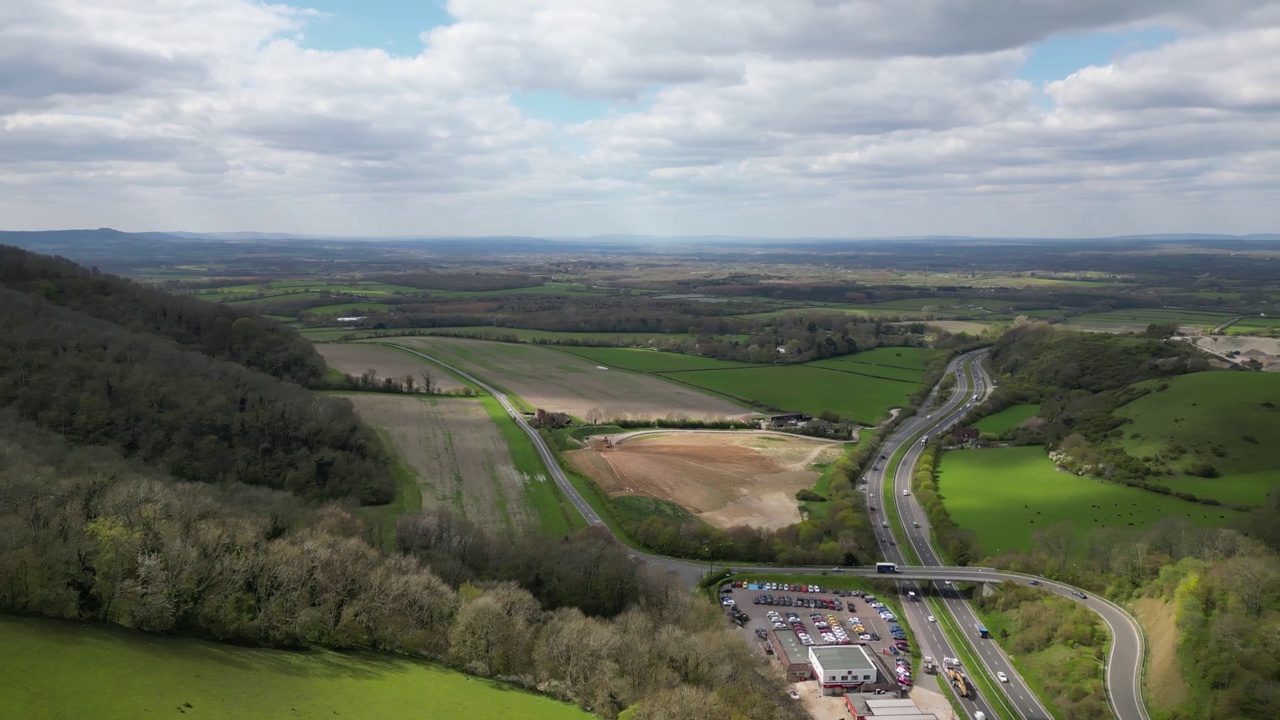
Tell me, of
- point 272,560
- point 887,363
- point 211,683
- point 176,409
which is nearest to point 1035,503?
point 272,560

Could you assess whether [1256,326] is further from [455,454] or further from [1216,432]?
[455,454]

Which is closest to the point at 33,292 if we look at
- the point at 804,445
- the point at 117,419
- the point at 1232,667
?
the point at 117,419

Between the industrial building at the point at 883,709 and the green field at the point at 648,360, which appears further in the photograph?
the green field at the point at 648,360

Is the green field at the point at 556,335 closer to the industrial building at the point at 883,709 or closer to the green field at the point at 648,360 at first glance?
the green field at the point at 648,360

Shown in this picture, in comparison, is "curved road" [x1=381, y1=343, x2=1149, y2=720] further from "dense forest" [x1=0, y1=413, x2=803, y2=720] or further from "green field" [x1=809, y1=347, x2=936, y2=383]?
"green field" [x1=809, y1=347, x2=936, y2=383]

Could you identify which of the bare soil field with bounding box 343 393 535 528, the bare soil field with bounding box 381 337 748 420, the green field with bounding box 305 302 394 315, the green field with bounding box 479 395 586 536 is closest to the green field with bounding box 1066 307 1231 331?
the bare soil field with bounding box 381 337 748 420

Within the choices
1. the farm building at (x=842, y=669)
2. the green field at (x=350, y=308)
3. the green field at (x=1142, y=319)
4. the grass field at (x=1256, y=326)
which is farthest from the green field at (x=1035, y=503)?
the green field at (x=350, y=308)
